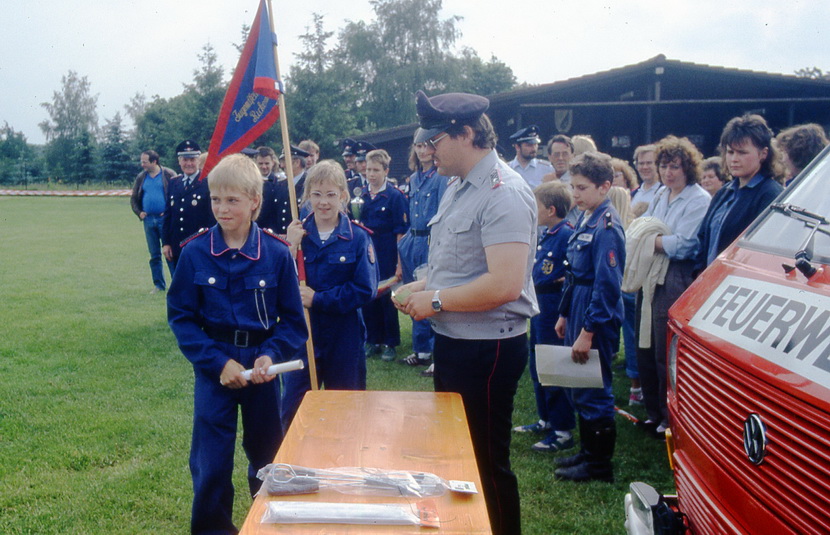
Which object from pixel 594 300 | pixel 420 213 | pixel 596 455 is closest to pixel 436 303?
pixel 594 300

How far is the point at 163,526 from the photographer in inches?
139

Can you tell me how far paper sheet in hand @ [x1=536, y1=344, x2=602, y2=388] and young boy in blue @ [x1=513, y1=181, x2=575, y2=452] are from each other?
865 millimetres

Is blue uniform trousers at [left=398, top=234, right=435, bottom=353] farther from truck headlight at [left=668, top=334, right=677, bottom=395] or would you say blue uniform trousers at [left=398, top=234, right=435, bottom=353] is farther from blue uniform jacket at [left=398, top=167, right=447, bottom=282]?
truck headlight at [left=668, top=334, right=677, bottom=395]

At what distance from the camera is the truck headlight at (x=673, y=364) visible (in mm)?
2449

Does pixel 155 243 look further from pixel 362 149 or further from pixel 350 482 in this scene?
pixel 350 482

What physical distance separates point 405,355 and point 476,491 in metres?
A: 5.53

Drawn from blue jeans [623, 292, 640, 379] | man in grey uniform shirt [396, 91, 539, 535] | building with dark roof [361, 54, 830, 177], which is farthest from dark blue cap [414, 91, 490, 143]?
building with dark roof [361, 54, 830, 177]

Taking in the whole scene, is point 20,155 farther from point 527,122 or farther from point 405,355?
point 405,355

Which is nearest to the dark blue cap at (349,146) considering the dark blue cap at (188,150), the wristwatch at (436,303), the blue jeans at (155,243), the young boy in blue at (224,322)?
the dark blue cap at (188,150)

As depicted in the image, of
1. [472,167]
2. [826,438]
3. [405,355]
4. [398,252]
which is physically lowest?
[405,355]

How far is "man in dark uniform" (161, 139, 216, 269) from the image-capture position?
7109 mm

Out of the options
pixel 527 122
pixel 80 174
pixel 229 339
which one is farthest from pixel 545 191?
pixel 80 174

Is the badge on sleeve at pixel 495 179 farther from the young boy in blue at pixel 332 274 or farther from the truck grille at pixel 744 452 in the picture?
the young boy in blue at pixel 332 274

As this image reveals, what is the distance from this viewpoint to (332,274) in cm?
407
